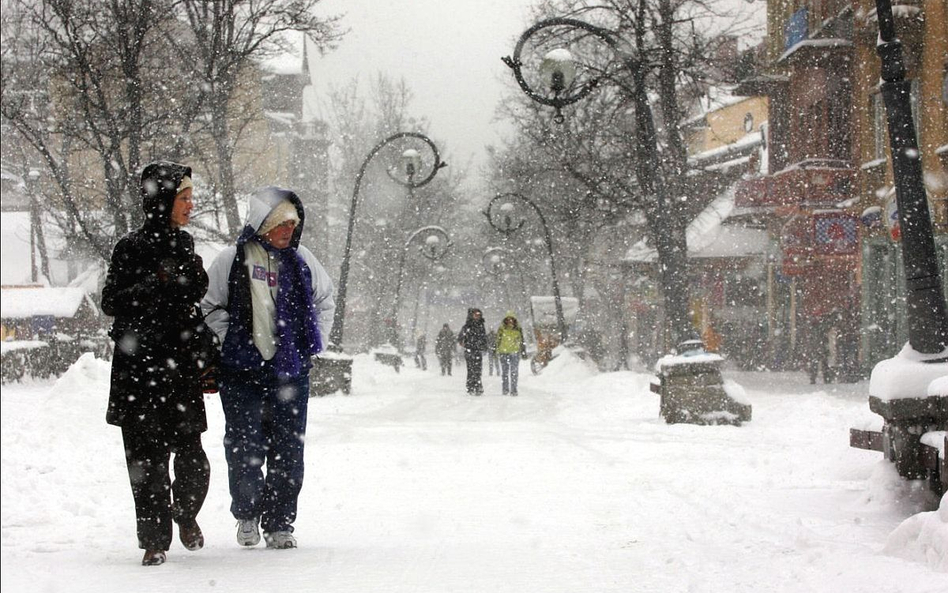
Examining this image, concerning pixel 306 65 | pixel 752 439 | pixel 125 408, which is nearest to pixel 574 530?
pixel 125 408

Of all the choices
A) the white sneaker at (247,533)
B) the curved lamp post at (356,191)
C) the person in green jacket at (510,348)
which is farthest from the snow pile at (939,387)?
the person in green jacket at (510,348)

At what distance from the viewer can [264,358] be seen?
5.45 meters

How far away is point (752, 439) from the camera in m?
12.4

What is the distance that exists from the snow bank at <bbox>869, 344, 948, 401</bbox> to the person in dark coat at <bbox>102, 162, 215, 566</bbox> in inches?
162

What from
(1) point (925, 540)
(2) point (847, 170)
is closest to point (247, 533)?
(1) point (925, 540)

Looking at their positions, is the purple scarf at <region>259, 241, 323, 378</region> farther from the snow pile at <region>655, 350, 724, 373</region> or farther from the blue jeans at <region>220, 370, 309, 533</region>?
the snow pile at <region>655, 350, 724, 373</region>

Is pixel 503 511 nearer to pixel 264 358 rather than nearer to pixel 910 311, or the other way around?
pixel 264 358

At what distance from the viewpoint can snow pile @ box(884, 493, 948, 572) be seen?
4.72 metres

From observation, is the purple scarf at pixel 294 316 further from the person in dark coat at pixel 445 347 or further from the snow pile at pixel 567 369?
the person in dark coat at pixel 445 347

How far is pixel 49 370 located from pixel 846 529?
1235 inches

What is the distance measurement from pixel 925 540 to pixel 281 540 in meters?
2.93

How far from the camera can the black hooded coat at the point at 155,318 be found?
4.87 metres

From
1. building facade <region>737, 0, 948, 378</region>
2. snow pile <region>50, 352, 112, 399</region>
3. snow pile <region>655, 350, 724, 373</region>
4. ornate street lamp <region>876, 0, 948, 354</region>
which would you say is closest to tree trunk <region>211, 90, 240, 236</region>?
snow pile <region>50, 352, 112, 399</region>

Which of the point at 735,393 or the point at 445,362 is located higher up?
the point at 445,362
